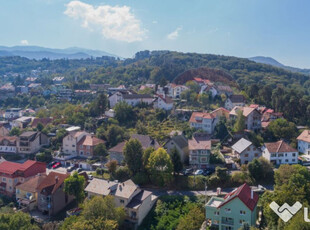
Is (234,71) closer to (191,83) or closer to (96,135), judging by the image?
(191,83)

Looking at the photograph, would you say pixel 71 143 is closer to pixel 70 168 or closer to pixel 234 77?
pixel 70 168

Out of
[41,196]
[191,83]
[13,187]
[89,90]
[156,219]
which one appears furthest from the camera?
[89,90]

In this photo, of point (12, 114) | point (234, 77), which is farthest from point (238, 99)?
point (234, 77)

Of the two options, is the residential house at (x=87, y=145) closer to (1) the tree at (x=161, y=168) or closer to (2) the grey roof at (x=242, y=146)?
(1) the tree at (x=161, y=168)

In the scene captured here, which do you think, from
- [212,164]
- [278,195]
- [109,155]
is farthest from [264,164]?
[109,155]

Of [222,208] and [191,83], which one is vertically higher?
[191,83]

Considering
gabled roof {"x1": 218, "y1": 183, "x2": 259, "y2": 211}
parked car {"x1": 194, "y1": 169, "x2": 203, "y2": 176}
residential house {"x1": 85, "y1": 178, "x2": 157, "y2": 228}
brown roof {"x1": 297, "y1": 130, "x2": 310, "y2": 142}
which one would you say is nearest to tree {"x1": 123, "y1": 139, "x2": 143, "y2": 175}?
residential house {"x1": 85, "y1": 178, "x2": 157, "y2": 228}
